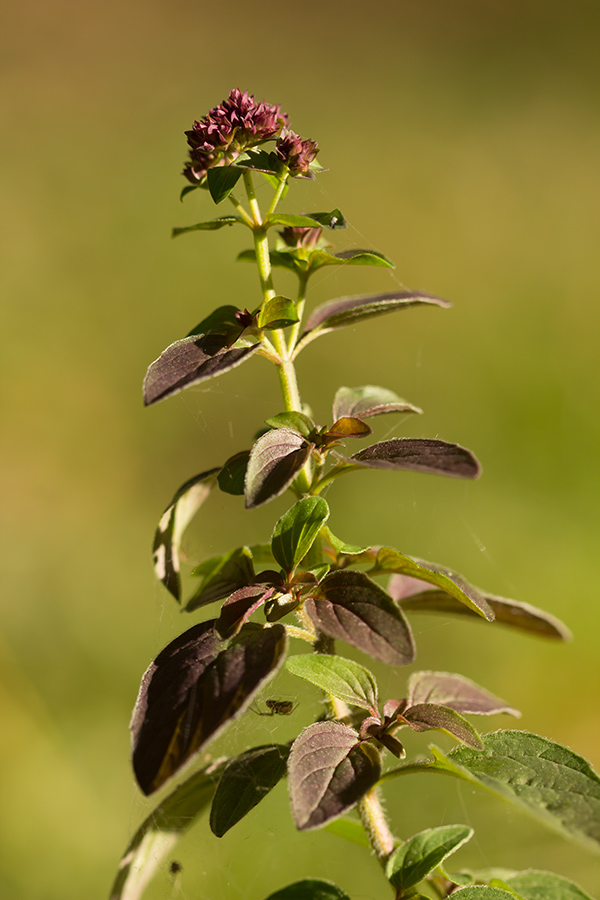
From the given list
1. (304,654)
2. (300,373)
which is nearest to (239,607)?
(304,654)

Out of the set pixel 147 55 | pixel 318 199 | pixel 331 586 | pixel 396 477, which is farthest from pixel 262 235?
pixel 147 55

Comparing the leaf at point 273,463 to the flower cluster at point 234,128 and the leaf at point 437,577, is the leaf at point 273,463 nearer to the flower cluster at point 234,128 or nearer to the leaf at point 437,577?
the leaf at point 437,577

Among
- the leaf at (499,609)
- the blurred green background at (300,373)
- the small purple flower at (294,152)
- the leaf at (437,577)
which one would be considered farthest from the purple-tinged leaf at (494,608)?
the small purple flower at (294,152)

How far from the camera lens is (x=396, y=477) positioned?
2641 mm

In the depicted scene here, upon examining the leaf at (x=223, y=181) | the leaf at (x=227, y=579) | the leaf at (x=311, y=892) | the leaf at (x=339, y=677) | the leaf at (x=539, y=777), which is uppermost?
the leaf at (x=223, y=181)

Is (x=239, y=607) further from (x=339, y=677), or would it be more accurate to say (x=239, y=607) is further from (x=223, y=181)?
(x=223, y=181)

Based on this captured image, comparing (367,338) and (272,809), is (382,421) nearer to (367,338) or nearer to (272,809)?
(367,338)

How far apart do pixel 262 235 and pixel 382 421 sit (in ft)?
5.32

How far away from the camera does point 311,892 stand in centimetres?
63

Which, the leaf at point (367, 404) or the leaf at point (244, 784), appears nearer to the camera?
the leaf at point (244, 784)

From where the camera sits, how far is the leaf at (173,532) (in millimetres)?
765

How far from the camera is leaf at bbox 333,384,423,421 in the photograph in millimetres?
788

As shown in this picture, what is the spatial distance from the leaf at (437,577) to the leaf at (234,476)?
0.16 meters

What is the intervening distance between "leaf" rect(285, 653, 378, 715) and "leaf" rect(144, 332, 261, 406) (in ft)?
0.84
